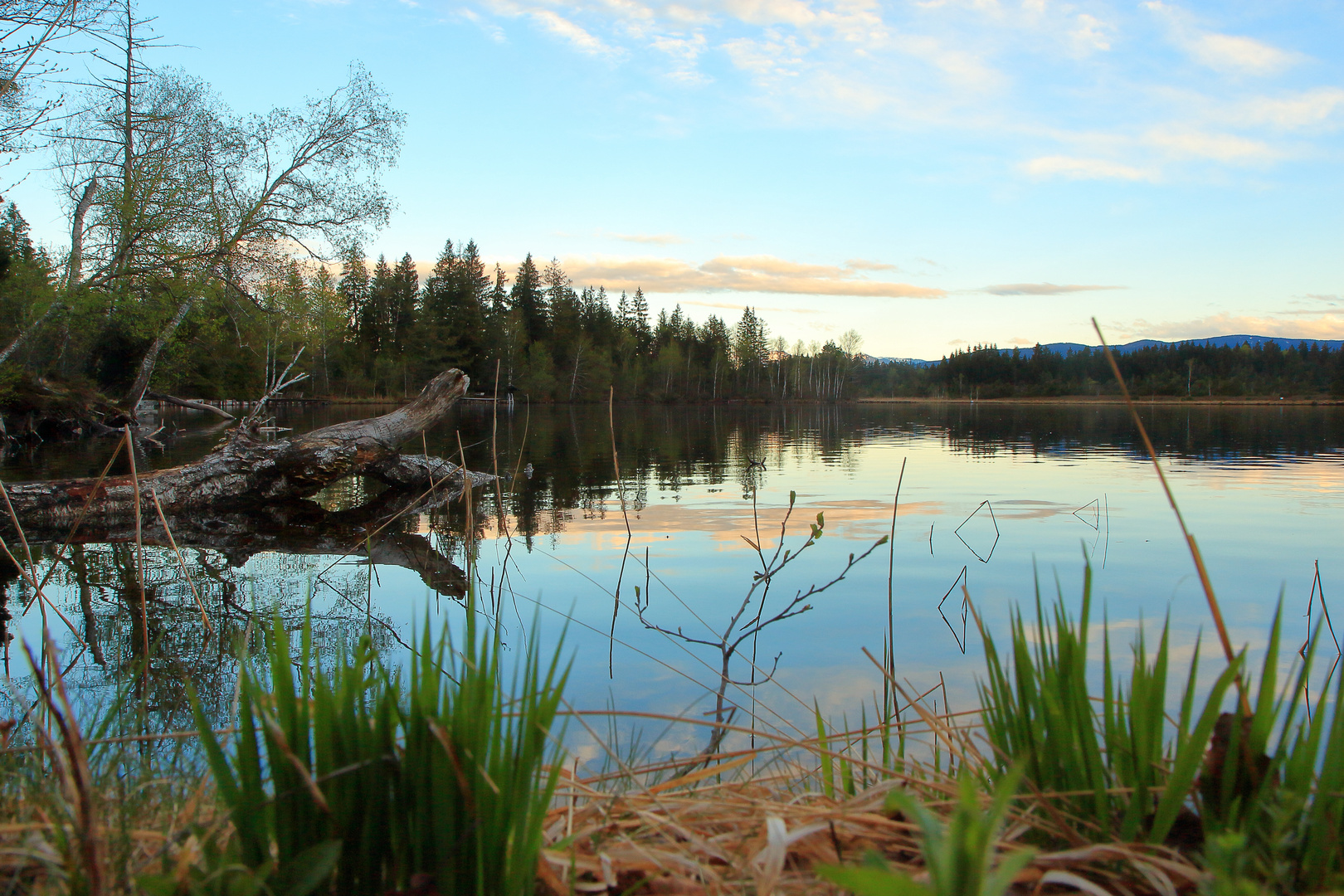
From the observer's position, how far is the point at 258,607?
520 cm

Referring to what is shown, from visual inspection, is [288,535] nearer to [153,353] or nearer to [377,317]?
[153,353]

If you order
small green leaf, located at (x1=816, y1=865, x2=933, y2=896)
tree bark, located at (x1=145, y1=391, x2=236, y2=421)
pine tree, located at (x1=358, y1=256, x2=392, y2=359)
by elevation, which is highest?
pine tree, located at (x1=358, y1=256, x2=392, y2=359)

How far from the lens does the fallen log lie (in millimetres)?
8320

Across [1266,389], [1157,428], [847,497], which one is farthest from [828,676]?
[1266,389]

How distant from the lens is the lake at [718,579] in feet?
13.7

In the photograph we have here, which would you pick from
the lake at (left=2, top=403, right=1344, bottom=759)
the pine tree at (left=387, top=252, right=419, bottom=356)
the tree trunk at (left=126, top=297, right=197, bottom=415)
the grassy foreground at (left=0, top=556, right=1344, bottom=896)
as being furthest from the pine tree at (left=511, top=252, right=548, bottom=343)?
the grassy foreground at (left=0, top=556, right=1344, bottom=896)

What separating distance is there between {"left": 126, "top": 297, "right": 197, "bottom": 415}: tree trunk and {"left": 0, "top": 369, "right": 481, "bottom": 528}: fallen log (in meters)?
11.6

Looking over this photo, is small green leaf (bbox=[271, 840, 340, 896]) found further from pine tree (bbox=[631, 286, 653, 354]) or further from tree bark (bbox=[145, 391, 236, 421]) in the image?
pine tree (bbox=[631, 286, 653, 354])

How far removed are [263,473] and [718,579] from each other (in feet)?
21.3

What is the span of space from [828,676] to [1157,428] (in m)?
33.4

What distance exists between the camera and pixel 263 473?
32.2ft

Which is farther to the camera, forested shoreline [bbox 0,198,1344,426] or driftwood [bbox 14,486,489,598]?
forested shoreline [bbox 0,198,1344,426]

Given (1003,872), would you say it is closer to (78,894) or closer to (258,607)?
(78,894)

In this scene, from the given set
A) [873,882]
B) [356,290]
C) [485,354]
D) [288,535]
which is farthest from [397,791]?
[356,290]
